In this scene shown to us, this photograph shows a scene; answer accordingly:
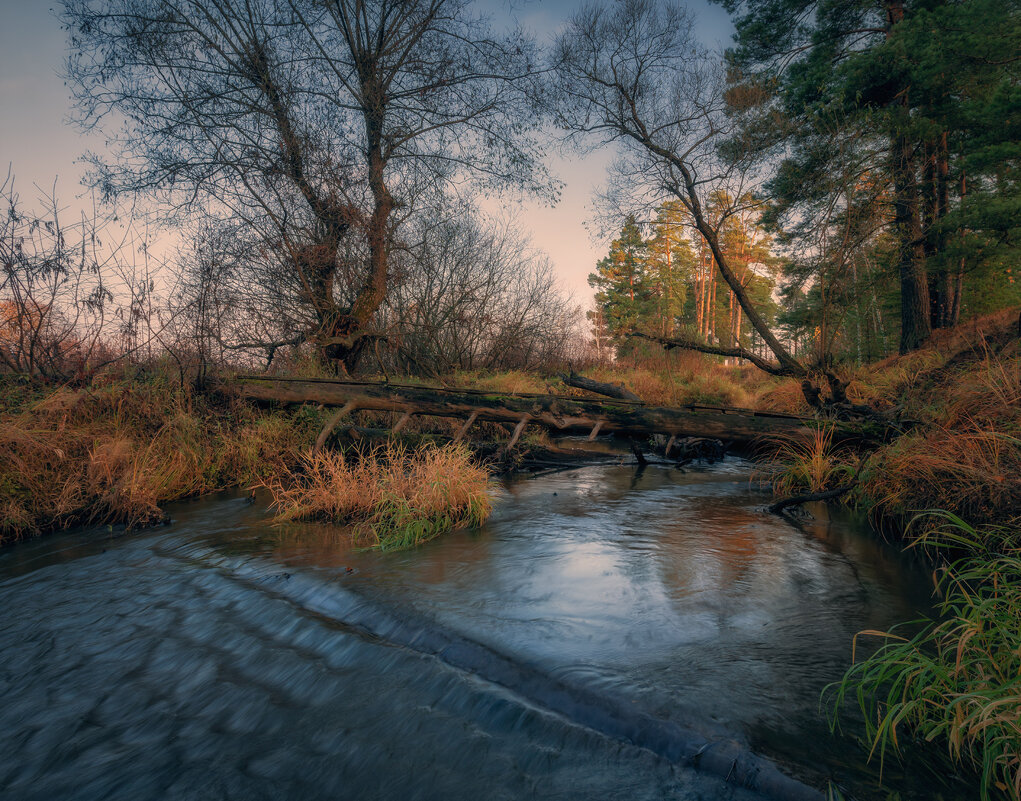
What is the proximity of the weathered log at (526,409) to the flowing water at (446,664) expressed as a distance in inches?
112

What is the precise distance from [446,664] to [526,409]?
5.52 m

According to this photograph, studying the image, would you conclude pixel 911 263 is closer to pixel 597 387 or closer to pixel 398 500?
pixel 597 387

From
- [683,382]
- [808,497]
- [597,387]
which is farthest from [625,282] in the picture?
[808,497]

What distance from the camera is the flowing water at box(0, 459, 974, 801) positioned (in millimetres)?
2275

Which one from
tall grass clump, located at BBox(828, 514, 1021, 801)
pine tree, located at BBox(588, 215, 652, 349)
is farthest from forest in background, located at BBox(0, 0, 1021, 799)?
pine tree, located at BBox(588, 215, 652, 349)

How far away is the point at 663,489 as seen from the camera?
765 cm

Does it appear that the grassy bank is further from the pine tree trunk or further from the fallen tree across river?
the pine tree trunk

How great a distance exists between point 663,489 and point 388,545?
412 centimetres

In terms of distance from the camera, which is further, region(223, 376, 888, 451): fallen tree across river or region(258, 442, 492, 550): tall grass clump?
region(223, 376, 888, 451): fallen tree across river

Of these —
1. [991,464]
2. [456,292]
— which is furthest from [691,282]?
[991,464]

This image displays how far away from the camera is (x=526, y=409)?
8.41 metres

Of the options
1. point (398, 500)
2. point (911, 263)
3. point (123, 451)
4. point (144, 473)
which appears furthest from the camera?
point (911, 263)

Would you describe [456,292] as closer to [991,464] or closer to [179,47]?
[179,47]

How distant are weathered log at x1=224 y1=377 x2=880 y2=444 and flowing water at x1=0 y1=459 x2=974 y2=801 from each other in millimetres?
2856
